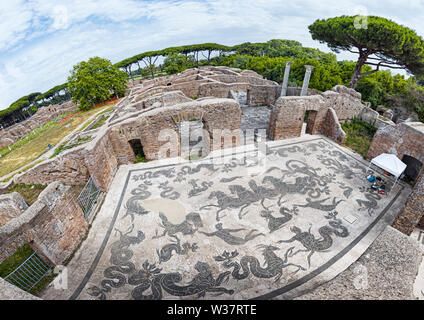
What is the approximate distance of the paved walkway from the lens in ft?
18.7

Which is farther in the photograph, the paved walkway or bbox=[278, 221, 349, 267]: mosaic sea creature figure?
bbox=[278, 221, 349, 267]: mosaic sea creature figure

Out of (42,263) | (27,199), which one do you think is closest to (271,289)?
(42,263)

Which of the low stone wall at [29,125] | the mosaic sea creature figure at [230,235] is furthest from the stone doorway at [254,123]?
the low stone wall at [29,125]

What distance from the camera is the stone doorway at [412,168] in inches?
392

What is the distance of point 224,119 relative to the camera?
11.4 meters

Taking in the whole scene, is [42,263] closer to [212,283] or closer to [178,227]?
[178,227]

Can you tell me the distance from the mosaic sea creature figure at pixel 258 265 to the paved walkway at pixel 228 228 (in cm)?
3

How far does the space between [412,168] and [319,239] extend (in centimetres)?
788

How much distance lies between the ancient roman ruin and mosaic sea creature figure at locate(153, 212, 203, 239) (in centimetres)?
5

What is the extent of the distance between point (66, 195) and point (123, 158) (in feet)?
15.4

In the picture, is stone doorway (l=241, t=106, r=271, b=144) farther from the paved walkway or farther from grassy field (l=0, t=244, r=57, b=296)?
grassy field (l=0, t=244, r=57, b=296)

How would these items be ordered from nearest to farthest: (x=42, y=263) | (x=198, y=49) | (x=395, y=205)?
(x=42, y=263), (x=395, y=205), (x=198, y=49)

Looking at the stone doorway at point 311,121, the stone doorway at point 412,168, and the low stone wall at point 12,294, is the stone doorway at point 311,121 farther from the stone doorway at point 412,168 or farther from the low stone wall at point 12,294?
the low stone wall at point 12,294

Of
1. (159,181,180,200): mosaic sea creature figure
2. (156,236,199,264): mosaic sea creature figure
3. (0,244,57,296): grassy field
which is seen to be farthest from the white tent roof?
(0,244,57,296): grassy field
